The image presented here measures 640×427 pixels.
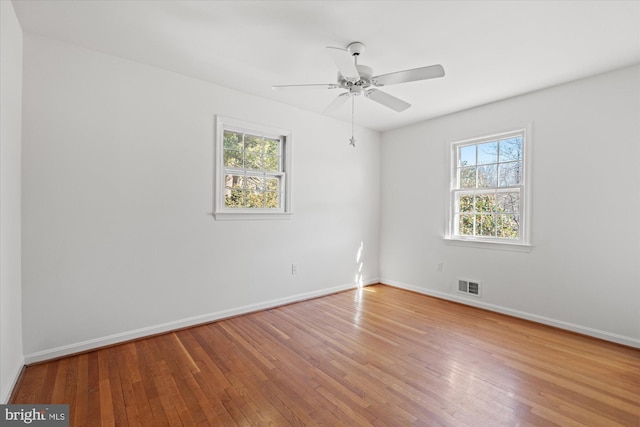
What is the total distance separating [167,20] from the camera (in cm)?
220

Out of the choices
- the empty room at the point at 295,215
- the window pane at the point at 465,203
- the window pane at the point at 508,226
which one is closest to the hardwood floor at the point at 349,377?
the empty room at the point at 295,215

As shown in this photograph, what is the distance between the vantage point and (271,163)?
3805 mm

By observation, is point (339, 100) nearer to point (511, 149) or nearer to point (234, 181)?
point (234, 181)

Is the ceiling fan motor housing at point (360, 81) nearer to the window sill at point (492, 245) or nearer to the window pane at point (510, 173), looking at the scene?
the window pane at point (510, 173)

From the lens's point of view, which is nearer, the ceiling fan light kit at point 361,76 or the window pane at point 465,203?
the ceiling fan light kit at point 361,76

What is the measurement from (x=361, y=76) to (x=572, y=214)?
2666 millimetres

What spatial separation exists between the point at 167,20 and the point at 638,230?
4425 mm

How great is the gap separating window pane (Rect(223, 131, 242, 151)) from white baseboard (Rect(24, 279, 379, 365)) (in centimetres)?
190

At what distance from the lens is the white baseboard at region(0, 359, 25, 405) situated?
181 centimetres

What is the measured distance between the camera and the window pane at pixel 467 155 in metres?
4.01

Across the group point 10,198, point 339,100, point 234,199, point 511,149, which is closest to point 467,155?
point 511,149

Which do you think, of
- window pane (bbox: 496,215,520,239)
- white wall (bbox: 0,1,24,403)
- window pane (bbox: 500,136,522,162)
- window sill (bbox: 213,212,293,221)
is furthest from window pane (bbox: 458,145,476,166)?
white wall (bbox: 0,1,24,403)

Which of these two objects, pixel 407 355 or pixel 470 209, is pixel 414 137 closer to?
pixel 470 209

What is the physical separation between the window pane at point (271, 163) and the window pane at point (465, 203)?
2.61 m
